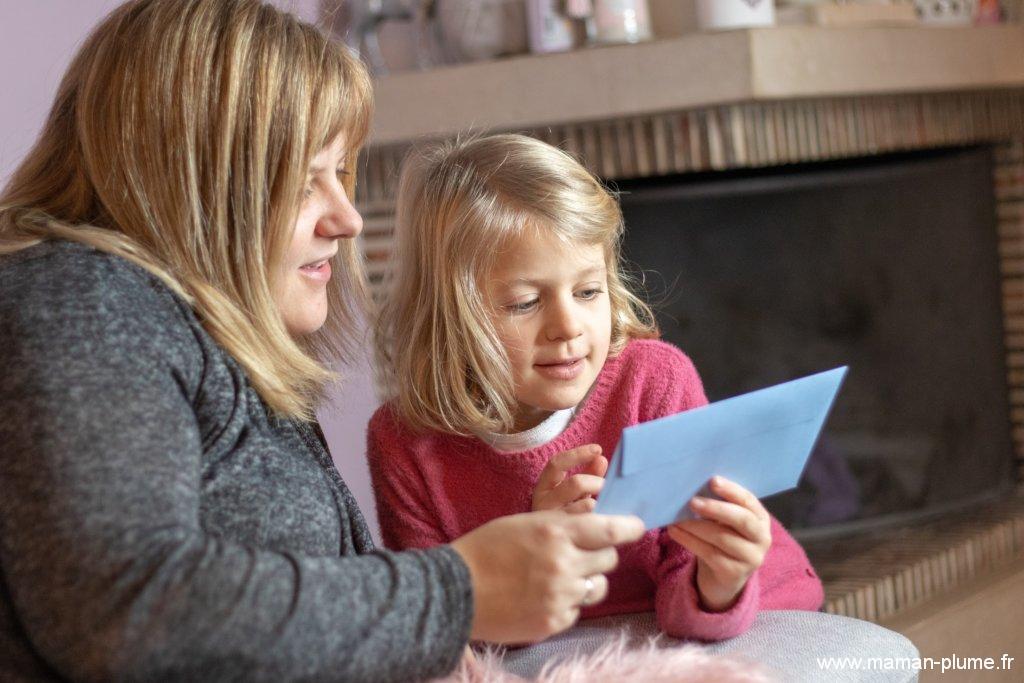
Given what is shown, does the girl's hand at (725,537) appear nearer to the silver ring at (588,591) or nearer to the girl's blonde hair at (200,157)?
the silver ring at (588,591)

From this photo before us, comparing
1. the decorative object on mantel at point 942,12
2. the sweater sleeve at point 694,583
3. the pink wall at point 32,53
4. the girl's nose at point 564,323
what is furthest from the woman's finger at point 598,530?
the decorative object on mantel at point 942,12

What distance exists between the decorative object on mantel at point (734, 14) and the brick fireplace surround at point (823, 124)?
0.06 metres

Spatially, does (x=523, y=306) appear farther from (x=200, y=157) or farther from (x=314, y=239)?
(x=200, y=157)

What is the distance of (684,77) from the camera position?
1.80m

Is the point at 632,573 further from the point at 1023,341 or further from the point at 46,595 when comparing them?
the point at 1023,341

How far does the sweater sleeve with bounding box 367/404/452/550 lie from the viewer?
1232 millimetres

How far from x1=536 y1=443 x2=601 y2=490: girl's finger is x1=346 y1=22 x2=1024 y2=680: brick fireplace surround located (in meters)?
0.74

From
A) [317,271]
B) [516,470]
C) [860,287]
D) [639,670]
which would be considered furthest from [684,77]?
[639,670]

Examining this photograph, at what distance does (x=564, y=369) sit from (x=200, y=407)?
0.44 metres

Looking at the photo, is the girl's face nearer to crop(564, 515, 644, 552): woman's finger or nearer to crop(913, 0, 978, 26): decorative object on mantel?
crop(564, 515, 644, 552): woman's finger

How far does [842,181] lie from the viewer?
2.09 metres

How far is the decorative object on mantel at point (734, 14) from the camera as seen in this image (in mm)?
1818

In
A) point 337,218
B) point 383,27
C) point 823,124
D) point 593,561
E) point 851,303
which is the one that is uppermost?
point 383,27

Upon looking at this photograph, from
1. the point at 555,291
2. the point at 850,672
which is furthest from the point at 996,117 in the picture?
the point at 850,672
